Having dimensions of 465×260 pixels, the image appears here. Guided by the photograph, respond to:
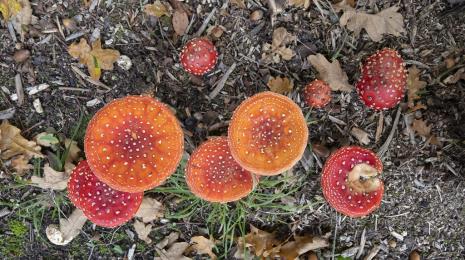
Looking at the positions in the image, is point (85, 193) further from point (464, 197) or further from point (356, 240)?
point (464, 197)

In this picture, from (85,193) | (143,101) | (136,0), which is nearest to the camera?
(143,101)

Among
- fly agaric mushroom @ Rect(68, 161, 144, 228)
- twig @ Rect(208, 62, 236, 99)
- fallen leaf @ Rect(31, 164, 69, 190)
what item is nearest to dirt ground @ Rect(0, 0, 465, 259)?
twig @ Rect(208, 62, 236, 99)

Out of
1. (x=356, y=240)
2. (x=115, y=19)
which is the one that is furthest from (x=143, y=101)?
(x=356, y=240)

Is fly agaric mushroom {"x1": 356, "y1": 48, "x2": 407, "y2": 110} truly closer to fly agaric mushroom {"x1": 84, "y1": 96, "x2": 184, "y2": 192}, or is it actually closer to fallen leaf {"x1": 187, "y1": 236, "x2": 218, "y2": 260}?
fly agaric mushroom {"x1": 84, "y1": 96, "x2": 184, "y2": 192}

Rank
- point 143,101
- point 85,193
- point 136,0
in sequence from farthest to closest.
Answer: point 136,0 → point 85,193 → point 143,101

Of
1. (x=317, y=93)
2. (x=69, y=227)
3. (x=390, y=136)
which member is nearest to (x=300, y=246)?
(x=390, y=136)

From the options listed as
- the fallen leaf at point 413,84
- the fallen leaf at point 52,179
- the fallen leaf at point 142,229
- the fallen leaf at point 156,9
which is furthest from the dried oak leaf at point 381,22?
the fallen leaf at point 52,179
